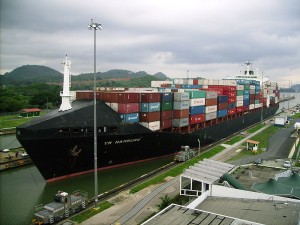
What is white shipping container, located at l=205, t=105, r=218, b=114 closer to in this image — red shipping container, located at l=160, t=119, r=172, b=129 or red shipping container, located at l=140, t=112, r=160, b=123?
red shipping container, located at l=160, t=119, r=172, b=129

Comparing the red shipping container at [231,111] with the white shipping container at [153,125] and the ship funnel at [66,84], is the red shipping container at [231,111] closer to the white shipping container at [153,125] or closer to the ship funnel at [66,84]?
the white shipping container at [153,125]

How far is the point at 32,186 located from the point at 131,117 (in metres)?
12.6

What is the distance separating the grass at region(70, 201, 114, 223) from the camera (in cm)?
2084

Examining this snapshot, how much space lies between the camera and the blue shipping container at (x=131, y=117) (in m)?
34.3

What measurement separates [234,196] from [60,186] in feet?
54.6

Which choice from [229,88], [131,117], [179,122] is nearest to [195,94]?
[179,122]

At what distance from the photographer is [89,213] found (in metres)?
21.7

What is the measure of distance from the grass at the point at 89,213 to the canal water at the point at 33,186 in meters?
3.82

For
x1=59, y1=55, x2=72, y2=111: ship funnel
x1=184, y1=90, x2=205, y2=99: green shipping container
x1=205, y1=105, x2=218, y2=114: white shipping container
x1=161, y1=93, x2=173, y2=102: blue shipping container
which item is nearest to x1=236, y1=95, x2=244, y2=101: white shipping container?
x1=205, y1=105, x2=218, y2=114: white shipping container

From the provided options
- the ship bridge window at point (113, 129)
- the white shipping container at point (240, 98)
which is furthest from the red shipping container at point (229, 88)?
the ship bridge window at point (113, 129)

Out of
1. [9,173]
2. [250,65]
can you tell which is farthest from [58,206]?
[250,65]

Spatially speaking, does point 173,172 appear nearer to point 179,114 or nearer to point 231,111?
point 179,114

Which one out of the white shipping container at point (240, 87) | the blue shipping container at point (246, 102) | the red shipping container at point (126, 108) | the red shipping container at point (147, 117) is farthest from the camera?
the blue shipping container at point (246, 102)

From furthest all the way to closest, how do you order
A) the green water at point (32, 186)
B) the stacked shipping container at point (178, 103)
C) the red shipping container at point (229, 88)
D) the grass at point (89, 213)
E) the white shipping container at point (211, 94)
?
the red shipping container at point (229, 88), the white shipping container at point (211, 94), the stacked shipping container at point (178, 103), the green water at point (32, 186), the grass at point (89, 213)
